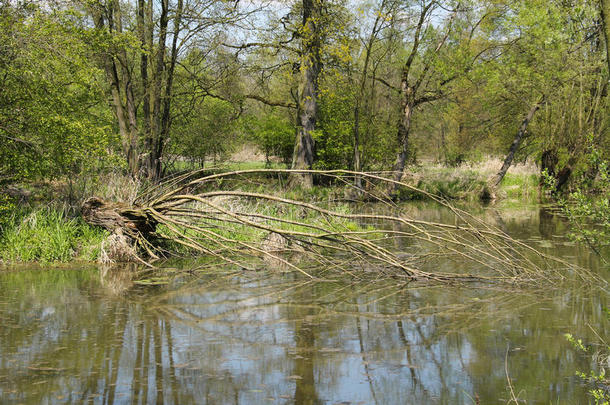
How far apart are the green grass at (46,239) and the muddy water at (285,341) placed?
39.4 inches

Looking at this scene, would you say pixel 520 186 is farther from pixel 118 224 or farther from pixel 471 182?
pixel 118 224

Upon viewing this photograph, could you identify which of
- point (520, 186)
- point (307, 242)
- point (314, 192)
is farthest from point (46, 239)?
point (520, 186)

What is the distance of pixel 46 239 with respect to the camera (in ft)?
33.2

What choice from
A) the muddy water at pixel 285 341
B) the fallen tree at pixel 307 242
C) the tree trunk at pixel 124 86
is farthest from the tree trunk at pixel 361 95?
the muddy water at pixel 285 341

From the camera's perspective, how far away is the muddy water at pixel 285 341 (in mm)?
4652

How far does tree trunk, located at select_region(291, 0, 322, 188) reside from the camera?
18516mm

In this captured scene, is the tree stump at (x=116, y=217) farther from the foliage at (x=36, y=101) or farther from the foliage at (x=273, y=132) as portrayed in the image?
the foliage at (x=273, y=132)

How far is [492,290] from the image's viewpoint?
26.7ft

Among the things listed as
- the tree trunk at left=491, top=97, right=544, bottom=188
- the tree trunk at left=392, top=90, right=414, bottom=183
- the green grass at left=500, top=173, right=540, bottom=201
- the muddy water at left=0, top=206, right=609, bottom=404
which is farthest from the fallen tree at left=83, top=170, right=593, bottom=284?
the green grass at left=500, top=173, right=540, bottom=201

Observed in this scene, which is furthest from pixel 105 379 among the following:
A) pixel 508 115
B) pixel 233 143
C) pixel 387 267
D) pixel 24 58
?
pixel 508 115

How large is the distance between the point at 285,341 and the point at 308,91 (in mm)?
14911

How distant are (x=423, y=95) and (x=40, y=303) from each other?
19.1 metres

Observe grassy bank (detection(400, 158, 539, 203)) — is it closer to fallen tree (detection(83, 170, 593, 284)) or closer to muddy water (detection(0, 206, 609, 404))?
fallen tree (detection(83, 170, 593, 284))

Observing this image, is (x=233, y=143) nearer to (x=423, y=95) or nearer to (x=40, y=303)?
(x=423, y=95)
